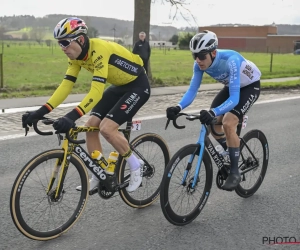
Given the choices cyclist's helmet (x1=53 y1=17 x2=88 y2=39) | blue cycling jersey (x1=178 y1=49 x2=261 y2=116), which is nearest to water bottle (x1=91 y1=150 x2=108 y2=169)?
blue cycling jersey (x1=178 y1=49 x2=261 y2=116)

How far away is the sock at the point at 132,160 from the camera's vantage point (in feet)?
15.1

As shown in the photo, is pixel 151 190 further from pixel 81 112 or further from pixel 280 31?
pixel 280 31

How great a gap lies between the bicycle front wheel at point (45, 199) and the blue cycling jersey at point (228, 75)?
1392mm

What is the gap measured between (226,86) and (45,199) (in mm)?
2393

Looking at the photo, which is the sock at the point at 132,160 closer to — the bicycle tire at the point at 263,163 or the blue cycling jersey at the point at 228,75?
the blue cycling jersey at the point at 228,75

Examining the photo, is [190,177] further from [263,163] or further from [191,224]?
[263,163]

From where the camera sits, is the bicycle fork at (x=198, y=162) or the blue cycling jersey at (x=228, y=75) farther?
the blue cycling jersey at (x=228, y=75)

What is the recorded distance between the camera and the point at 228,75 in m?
4.83

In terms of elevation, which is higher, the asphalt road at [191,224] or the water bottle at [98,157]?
the water bottle at [98,157]

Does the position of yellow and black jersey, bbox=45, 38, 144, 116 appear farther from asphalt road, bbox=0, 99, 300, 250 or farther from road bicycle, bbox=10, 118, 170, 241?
asphalt road, bbox=0, 99, 300, 250

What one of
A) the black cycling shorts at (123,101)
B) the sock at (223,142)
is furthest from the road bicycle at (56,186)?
the sock at (223,142)

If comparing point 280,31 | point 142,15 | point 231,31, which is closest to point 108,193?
point 142,15

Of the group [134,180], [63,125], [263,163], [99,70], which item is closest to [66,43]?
[99,70]

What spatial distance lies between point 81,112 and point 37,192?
2.84 ft
